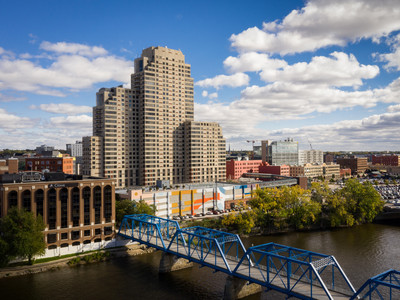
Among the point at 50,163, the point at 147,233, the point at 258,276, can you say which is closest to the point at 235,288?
the point at 258,276

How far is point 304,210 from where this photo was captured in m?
82.0

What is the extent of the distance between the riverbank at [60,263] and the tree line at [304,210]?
68.0ft

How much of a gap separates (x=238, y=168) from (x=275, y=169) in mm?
19038

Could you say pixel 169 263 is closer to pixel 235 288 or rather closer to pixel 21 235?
pixel 235 288

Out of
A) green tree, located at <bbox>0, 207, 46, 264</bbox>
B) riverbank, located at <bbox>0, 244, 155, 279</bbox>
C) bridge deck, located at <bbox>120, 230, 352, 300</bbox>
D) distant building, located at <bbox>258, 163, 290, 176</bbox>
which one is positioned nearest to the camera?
bridge deck, located at <bbox>120, 230, 352, 300</bbox>

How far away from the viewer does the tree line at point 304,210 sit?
7788 centimetres

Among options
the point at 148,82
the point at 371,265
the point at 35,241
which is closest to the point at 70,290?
the point at 35,241

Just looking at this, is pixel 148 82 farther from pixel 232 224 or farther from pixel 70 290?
pixel 70 290

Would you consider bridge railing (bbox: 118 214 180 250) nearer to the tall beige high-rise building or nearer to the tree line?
the tree line

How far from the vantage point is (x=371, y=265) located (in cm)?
5531

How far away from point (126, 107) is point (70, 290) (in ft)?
317

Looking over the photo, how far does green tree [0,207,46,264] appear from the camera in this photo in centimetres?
5162

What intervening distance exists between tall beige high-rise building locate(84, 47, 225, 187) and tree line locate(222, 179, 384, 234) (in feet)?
193

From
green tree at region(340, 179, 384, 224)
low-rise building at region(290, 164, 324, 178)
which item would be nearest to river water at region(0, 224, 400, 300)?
green tree at region(340, 179, 384, 224)
